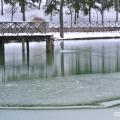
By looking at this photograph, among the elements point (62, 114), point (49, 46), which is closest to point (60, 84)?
point (62, 114)

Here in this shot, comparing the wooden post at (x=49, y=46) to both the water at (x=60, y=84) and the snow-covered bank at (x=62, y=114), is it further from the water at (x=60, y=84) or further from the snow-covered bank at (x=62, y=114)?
the snow-covered bank at (x=62, y=114)

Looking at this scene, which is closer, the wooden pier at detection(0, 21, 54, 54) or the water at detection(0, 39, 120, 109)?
the water at detection(0, 39, 120, 109)

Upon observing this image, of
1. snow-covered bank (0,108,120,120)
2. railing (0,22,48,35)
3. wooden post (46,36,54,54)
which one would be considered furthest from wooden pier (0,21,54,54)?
snow-covered bank (0,108,120,120)

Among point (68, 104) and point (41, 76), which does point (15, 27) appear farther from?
point (68, 104)

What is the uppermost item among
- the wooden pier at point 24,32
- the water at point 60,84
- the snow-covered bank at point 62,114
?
the wooden pier at point 24,32

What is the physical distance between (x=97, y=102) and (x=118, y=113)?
1.63 metres

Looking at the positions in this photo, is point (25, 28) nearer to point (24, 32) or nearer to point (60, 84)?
point (24, 32)

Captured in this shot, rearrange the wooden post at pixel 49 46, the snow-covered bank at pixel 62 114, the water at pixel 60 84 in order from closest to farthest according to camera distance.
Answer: the snow-covered bank at pixel 62 114, the water at pixel 60 84, the wooden post at pixel 49 46

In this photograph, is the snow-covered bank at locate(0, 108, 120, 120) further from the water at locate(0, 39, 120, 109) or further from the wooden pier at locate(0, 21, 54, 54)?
Answer: the wooden pier at locate(0, 21, 54, 54)

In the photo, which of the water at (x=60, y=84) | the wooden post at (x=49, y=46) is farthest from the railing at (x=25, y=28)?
the water at (x=60, y=84)

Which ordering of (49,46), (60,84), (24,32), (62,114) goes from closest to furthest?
1. (62,114)
2. (60,84)
3. (49,46)
4. (24,32)

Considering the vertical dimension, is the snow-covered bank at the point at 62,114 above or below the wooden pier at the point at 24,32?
below

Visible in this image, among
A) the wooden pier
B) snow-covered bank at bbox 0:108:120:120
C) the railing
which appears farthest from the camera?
the railing

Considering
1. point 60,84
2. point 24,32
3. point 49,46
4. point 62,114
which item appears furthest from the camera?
point 24,32
